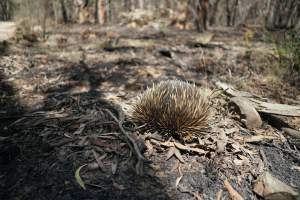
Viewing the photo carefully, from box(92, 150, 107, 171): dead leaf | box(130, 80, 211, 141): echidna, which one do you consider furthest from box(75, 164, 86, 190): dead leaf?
box(130, 80, 211, 141): echidna

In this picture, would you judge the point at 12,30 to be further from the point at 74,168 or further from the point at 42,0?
the point at 74,168

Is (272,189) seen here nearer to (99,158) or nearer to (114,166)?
(114,166)

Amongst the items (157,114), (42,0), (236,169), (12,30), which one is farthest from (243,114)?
(42,0)

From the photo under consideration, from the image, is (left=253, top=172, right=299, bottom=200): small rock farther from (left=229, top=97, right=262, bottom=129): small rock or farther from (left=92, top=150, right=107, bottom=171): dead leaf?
(left=92, top=150, right=107, bottom=171): dead leaf

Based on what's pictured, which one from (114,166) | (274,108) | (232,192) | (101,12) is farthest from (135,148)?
(101,12)

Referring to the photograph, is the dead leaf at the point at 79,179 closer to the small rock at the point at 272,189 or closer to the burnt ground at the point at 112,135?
the burnt ground at the point at 112,135

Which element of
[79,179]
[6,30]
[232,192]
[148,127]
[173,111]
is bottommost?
[232,192]

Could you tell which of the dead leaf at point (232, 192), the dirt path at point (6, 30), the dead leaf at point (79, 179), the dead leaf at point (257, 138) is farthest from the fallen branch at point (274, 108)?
the dirt path at point (6, 30)
